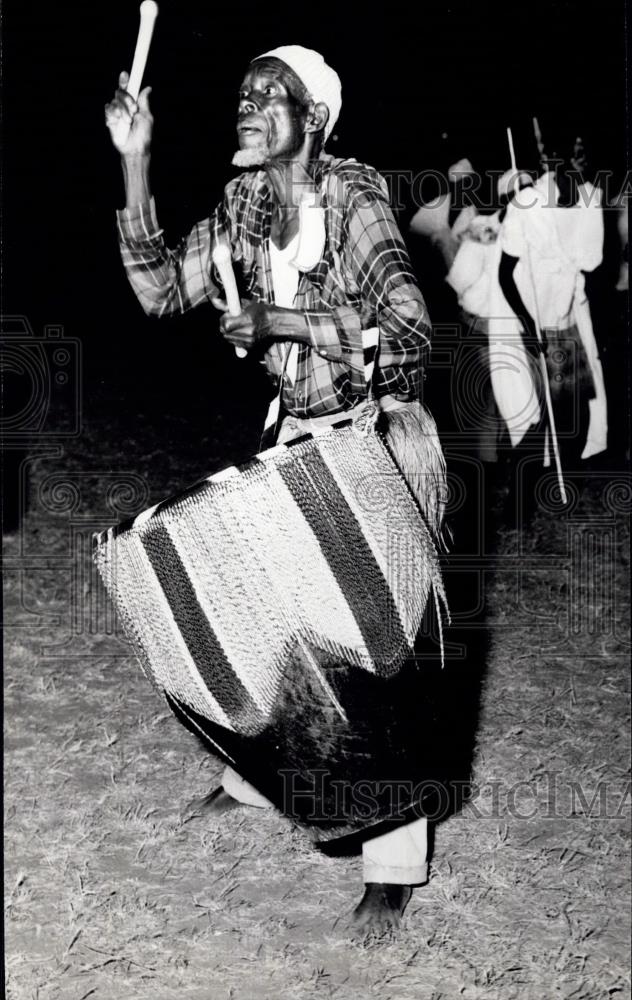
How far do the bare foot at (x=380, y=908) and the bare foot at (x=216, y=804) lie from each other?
17.5 inches

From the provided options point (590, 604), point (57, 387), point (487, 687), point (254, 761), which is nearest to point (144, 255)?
point (254, 761)

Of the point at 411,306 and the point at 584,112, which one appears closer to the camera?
the point at 411,306

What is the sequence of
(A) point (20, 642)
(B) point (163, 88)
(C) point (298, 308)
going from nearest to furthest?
(C) point (298, 308) < (A) point (20, 642) < (B) point (163, 88)

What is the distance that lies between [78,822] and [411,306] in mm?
1313

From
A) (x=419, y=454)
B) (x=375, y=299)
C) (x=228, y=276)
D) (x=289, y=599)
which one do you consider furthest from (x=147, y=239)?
(x=289, y=599)

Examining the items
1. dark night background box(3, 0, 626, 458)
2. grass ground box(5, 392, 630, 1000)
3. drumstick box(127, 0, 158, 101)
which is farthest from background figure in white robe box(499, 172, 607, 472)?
drumstick box(127, 0, 158, 101)

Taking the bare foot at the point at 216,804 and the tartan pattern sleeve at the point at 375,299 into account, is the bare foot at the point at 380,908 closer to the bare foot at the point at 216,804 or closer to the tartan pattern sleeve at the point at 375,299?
the bare foot at the point at 216,804

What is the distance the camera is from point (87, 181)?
23.0 ft

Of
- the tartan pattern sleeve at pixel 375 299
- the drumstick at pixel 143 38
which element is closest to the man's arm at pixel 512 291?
the tartan pattern sleeve at pixel 375 299

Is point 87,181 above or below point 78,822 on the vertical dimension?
above

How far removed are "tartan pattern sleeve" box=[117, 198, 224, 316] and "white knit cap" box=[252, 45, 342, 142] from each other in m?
0.30

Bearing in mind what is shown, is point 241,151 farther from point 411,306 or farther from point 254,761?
point 254,761

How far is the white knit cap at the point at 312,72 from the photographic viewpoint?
1.75 metres

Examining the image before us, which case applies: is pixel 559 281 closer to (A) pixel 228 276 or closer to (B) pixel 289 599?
(A) pixel 228 276
